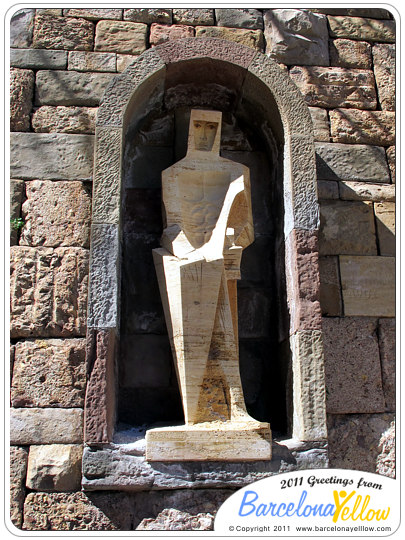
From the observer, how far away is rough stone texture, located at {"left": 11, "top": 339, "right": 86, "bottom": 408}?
12.2 feet

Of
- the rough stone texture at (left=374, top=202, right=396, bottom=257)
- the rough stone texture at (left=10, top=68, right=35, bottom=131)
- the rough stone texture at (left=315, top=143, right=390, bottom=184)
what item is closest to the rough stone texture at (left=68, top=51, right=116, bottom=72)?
the rough stone texture at (left=10, top=68, right=35, bottom=131)

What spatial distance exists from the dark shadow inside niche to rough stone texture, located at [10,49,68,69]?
0.77 meters

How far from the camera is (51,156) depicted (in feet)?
14.0

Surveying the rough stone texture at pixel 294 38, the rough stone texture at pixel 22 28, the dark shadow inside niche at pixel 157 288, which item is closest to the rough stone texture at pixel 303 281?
the dark shadow inside niche at pixel 157 288

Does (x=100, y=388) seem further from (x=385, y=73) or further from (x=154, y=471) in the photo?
(x=385, y=73)

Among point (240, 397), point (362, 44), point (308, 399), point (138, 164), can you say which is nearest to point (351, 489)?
point (308, 399)

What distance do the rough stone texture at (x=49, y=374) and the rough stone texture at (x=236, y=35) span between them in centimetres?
270

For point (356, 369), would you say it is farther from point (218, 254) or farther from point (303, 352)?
point (218, 254)

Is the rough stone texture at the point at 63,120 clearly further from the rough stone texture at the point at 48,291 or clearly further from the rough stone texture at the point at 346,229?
the rough stone texture at the point at 346,229

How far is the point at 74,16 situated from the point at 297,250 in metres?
2.64

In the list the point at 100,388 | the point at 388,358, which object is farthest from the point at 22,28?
the point at 388,358

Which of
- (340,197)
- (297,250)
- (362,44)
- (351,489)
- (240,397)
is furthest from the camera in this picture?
(362,44)

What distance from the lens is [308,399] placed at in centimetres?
369

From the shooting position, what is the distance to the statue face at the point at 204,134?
439 cm
